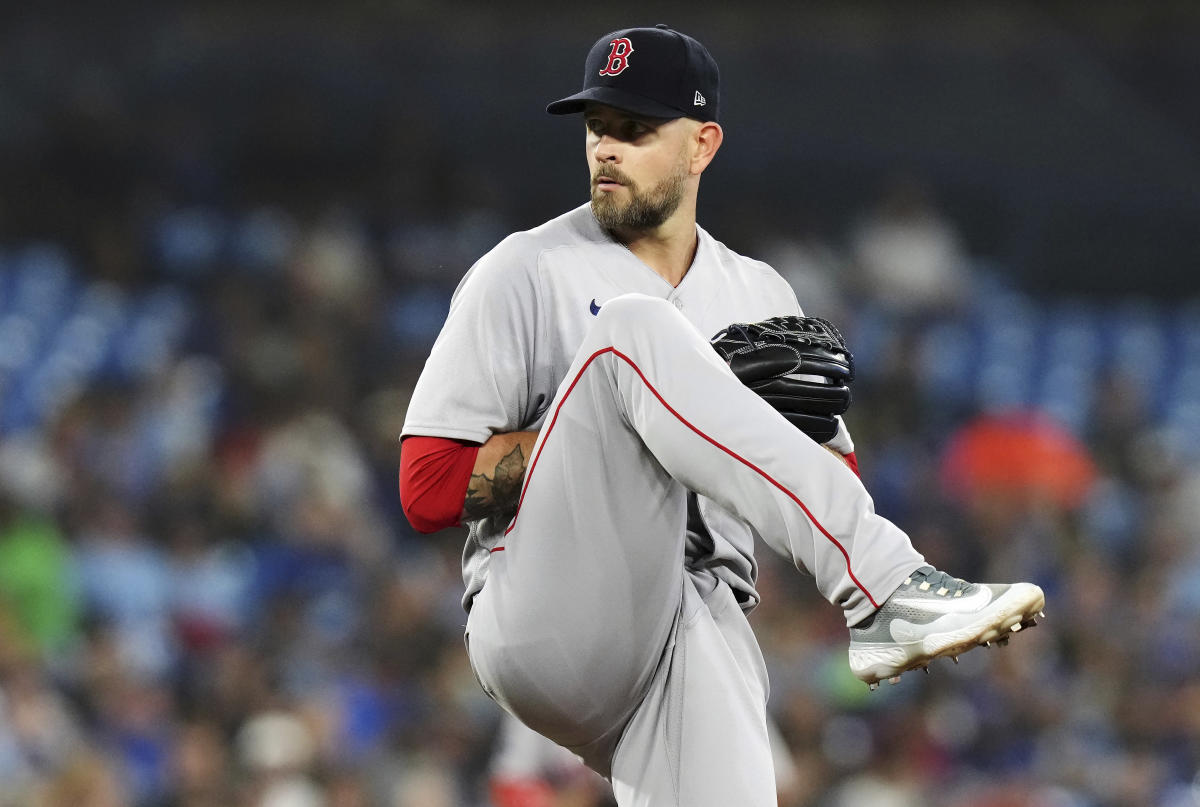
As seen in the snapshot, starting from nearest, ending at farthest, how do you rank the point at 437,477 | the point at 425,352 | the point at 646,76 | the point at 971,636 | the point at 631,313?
the point at 971,636 → the point at 631,313 → the point at 437,477 → the point at 646,76 → the point at 425,352

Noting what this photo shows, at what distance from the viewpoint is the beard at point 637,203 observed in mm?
2570

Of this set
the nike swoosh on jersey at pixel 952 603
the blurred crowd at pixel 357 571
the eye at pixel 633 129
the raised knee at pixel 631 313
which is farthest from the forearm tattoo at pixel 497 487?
the blurred crowd at pixel 357 571

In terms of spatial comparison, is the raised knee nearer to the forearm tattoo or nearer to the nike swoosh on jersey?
the forearm tattoo

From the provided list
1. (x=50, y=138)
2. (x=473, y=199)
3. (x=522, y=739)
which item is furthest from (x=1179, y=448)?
(x=50, y=138)

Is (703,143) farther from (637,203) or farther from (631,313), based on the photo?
(631,313)

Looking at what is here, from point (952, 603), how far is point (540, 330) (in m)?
0.79

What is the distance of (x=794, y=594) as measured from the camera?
595 cm

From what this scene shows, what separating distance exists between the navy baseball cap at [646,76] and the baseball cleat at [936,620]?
2.83 ft

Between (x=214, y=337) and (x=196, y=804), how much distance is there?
7.79 feet

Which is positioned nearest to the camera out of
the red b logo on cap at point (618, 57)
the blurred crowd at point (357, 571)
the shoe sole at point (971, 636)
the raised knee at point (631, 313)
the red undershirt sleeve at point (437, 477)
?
the shoe sole at point (971, 636)

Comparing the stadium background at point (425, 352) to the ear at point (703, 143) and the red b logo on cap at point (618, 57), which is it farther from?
the red b logo on cap at point (618, 57)

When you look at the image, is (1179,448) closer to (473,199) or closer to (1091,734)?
(1091,734)

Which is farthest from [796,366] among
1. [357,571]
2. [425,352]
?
[425,352]

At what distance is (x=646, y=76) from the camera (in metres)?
2.51
